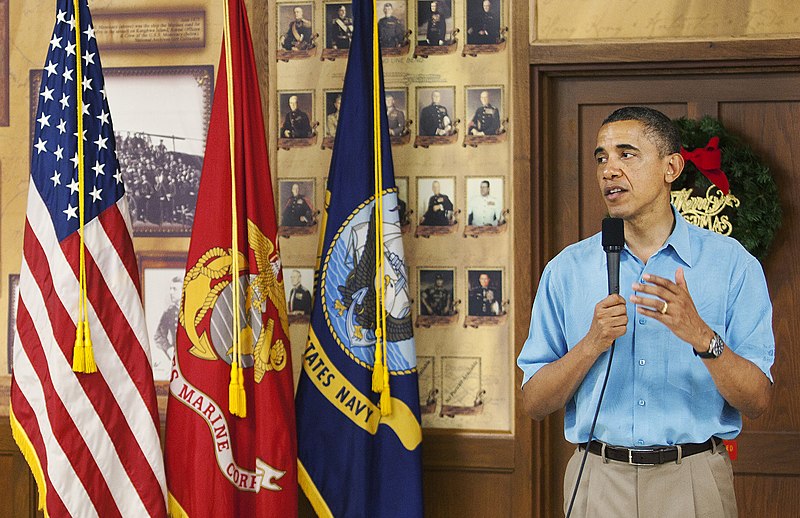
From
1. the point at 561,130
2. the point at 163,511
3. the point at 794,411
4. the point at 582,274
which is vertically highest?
the point at 561,130

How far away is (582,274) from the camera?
2.08 metres

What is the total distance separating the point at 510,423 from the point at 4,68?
2.24m

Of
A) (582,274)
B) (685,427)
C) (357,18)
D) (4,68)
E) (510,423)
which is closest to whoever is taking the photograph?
(685,427)

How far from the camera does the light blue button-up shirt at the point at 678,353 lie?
75.6 inches

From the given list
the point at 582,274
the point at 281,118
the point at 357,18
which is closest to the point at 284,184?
the point at 281,118

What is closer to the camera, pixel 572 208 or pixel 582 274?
pixel 582 274

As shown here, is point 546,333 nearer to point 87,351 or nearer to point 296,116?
point 87,351

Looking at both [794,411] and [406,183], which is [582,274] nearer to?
[406,183]

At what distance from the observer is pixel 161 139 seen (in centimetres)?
332

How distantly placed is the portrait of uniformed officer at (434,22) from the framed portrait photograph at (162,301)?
3.80ft

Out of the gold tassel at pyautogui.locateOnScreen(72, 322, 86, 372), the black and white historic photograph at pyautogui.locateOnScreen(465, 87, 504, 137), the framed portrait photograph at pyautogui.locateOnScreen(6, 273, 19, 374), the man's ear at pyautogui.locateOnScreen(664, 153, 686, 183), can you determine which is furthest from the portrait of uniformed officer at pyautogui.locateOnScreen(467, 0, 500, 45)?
the framed portrait photograph at pyautogui.locateOnScreen(6, 273, 19, 374)

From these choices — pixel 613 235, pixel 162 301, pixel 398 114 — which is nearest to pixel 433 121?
pixel 398 114

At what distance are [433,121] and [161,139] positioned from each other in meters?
0.98

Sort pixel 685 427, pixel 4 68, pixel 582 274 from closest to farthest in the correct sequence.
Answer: pixel 685 427 < pixel 582 274 < pixel 4 68
